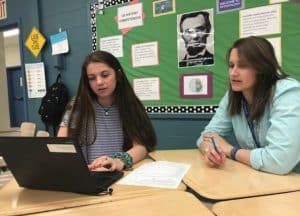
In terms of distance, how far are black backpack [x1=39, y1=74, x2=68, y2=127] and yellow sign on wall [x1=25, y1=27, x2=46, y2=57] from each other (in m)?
0.50

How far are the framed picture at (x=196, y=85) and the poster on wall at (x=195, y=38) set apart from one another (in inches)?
3.6

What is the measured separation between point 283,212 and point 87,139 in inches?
43.9

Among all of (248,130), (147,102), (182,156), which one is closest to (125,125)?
(182,156)

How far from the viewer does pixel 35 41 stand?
3695 mm

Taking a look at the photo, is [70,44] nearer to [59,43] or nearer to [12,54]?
[59,43]

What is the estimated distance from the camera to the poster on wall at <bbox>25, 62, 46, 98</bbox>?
12.1ft

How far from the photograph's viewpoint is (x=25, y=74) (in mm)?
3844

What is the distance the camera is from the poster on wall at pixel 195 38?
98.2 inches

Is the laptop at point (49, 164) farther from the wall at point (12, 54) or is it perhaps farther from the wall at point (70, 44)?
the wall at point (12, 54)

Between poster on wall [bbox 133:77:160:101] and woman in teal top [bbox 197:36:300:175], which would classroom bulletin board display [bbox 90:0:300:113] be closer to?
poster on wall [bbox 133:77:160:101]

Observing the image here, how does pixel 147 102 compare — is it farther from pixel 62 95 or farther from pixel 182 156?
pixel 182 156

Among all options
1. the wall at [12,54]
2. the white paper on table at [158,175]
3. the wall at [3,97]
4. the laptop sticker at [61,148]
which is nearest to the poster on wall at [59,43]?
the wall at [3,97]

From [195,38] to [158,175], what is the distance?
4.96ft

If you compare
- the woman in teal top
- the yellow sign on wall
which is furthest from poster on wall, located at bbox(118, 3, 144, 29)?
the woman in teal top
